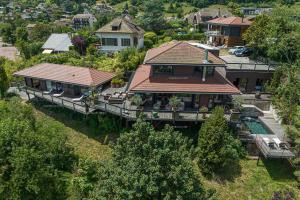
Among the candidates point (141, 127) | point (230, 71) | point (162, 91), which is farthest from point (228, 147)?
point (230, 71)

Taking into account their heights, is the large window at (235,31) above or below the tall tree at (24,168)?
above

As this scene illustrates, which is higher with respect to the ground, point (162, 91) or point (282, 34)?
point (282, 34)

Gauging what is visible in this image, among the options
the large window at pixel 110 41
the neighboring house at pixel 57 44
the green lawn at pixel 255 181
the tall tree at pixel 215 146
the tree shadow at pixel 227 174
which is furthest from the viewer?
the neighboring house at pixel 57 44

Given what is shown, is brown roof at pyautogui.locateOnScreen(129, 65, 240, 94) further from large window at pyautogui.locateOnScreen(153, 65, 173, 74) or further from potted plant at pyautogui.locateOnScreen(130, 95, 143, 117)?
potted plant at pyautogui.locateOnScreen(130, 95, 143, 117)

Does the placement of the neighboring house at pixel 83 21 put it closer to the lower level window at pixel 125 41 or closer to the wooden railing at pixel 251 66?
the lower level window at pixel 125 41

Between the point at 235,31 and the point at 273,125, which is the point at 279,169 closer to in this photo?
the point at 273,125

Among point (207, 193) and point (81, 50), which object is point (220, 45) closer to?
point (81, 50)

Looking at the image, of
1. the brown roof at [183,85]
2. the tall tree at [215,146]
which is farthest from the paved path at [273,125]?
the tall tree at [215,146]

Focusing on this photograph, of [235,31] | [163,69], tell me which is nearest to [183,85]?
[163,69]
